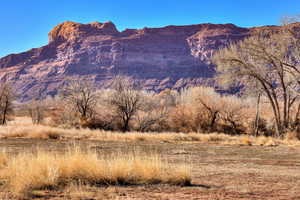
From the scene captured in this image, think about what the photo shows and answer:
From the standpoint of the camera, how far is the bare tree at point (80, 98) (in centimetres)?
4303

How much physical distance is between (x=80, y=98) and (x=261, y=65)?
2517 cm

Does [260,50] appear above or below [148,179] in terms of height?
above

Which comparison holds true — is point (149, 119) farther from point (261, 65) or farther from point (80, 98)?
point (261, 65)

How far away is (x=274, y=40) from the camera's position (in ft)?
84.6

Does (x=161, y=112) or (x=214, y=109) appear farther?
(x=161, y=112)

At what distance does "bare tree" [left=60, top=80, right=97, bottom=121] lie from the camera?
141 ft

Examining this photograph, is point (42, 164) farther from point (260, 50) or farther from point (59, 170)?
point (260, 50)

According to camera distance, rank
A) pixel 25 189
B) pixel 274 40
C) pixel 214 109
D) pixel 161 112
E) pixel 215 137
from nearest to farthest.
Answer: pixel 25 189 → pixel 274 40 → pixel 215 137 → pixel 214 109 → pixel 161 112

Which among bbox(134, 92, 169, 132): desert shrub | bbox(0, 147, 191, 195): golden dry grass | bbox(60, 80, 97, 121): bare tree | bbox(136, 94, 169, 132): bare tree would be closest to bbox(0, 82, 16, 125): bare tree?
bbox(60, 80, 97, 121): bare tree

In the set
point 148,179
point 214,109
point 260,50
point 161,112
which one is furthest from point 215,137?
point 148,179

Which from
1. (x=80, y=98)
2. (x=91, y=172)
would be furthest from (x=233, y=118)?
(x=91, y=172)

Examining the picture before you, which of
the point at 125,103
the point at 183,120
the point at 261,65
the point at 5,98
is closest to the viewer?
the point at 261,65

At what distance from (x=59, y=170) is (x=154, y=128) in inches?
1377

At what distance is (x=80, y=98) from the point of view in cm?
4356
